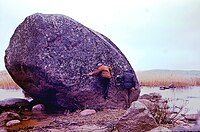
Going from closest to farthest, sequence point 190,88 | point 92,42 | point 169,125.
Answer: point 169,125, point 92,42, point 190,88

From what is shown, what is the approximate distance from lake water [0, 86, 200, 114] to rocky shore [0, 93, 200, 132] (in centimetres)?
55

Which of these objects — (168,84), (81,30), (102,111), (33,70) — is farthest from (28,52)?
(168,84)

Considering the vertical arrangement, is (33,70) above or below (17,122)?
above

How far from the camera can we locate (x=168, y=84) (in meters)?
10.6

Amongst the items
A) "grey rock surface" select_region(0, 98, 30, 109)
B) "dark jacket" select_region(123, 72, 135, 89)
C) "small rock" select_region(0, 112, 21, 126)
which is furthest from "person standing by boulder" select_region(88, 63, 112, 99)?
"grey rock surface" select_region(0, 98, 30, 109)

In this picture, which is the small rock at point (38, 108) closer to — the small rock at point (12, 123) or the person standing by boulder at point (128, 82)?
the small rock at point (12, 123)

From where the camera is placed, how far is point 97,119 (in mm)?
5730

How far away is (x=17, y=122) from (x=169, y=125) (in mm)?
2866

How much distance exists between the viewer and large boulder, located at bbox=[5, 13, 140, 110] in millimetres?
6906

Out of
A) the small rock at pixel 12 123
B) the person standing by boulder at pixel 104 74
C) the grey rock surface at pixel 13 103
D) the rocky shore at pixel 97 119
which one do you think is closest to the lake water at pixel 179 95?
the rocky shore at pixel 97 119

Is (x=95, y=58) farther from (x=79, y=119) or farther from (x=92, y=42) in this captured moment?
(x=79, y=119)

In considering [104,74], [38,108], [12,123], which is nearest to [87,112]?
[104,74]

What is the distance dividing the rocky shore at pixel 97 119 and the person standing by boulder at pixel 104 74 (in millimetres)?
479

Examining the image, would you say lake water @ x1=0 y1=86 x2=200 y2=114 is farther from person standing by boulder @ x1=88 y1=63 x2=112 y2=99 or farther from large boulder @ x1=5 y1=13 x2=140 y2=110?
person standing by boulder @ x1=88 y1=63 x2=112 y2=99
